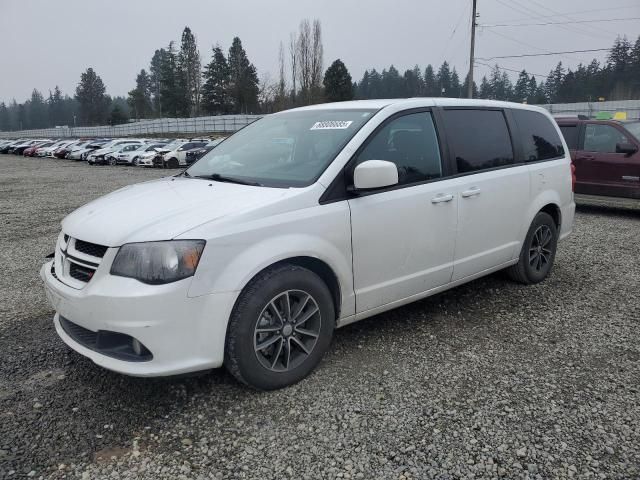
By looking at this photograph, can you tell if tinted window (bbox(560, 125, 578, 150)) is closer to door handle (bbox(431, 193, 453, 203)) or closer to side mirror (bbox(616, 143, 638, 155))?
side mirror (bbox(616, 143, 638, 155))

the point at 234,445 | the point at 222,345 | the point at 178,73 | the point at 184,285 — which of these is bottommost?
the point at 234,445

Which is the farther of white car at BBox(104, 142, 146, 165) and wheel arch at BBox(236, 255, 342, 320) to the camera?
white car at BBox(104, 142, 146, 165)

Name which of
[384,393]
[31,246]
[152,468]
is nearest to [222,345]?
[152,468]

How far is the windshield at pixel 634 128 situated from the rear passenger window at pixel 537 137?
482 cm

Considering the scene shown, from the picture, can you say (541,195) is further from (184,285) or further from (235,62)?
(235,62)

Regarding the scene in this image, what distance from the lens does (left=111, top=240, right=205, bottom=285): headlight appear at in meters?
2.74

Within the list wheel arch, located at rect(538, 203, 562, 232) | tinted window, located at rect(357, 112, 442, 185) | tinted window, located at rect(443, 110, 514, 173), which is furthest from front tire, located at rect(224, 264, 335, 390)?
wheel arch, located at rect(538, 203, 562, 232)

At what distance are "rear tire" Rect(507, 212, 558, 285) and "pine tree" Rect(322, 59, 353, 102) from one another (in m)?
52.4

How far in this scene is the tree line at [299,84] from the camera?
58.0 m

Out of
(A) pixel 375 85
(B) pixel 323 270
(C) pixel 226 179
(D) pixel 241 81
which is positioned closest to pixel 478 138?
(B) pixel 323 270

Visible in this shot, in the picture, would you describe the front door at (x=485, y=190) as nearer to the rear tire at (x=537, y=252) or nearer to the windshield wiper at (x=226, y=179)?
the rear tire at (x=537, y=252)

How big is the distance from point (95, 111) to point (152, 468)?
11421cm

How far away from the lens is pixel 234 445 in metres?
2.71

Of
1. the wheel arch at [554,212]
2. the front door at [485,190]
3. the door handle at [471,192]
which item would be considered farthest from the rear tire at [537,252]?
the door handle at [471,192]
